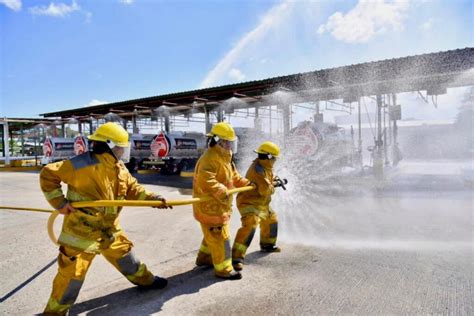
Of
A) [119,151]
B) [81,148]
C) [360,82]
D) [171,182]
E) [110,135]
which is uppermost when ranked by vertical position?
[360,82]

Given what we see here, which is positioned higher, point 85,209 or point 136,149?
point 136,149

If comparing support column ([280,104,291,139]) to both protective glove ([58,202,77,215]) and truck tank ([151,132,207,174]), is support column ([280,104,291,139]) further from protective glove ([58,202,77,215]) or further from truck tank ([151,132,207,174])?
protective glove ([58,202,77,215])

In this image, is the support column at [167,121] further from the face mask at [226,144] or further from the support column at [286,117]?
the face mask at [226,144]

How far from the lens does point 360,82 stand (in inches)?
474

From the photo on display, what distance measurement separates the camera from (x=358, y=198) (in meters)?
8.89

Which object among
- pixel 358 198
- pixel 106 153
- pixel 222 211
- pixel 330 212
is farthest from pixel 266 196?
pixel 358 198

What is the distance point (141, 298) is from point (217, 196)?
3.88 ft

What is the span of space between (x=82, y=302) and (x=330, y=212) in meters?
5.25

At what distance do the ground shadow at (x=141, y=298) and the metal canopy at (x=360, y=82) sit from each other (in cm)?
966

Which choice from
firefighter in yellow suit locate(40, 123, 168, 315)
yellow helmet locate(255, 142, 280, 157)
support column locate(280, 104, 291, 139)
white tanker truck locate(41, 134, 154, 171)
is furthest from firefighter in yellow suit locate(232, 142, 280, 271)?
white tanker truck locate(41, 134, 154, 171)

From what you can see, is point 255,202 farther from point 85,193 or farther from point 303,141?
point 303,141

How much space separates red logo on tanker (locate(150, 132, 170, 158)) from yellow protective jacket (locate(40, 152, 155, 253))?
1416 centimetres

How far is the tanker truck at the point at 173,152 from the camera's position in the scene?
16969mm

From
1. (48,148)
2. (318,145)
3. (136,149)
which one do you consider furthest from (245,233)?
(48,148)
